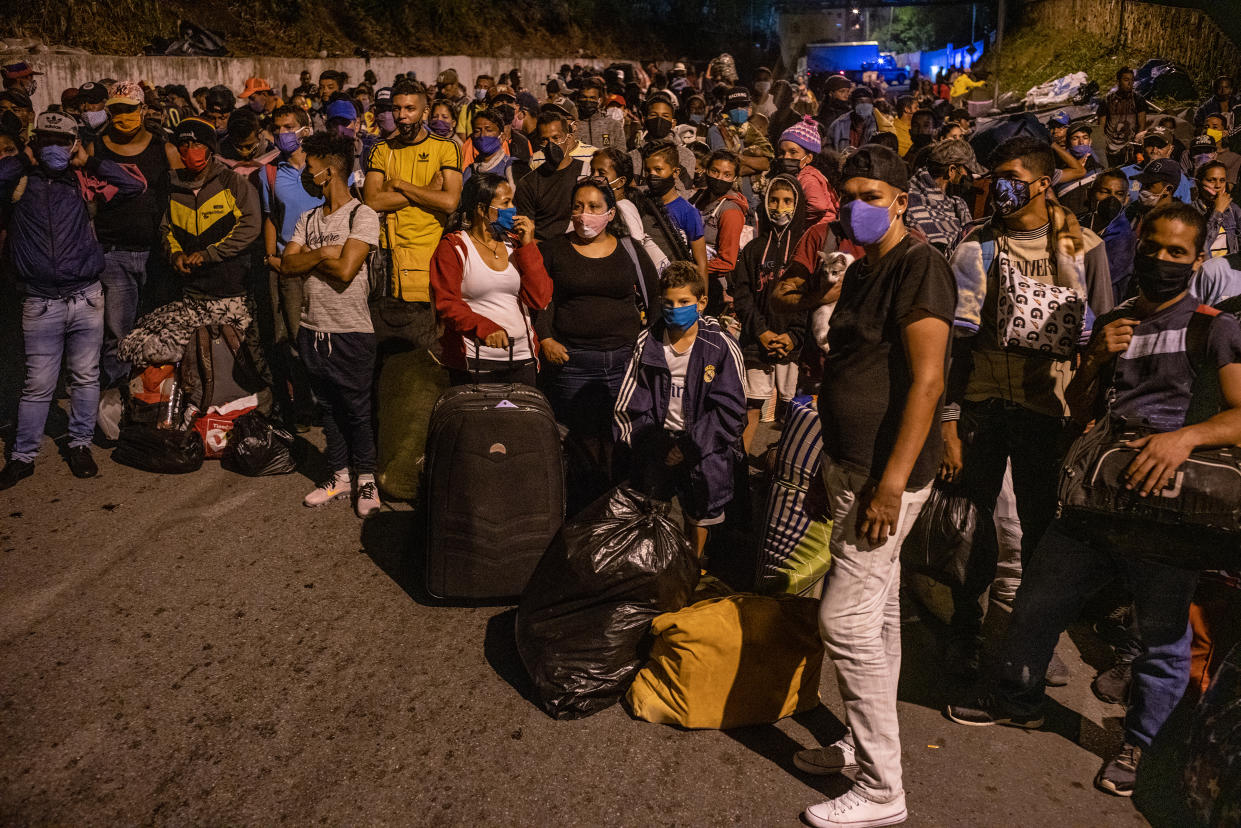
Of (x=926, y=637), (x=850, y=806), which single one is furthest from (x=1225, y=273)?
(x=850, y=806)

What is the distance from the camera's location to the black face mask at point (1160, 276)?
331 cm

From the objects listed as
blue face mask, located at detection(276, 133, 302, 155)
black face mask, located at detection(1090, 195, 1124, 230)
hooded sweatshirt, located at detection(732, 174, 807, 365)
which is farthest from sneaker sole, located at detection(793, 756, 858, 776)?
blue face mask, located at detection(276, 133, 302, 155)

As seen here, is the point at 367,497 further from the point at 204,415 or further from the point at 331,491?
the point at 204,415

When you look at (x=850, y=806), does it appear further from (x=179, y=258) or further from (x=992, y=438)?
(x=179, y=258)

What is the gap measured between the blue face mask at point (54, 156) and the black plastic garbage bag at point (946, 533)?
550 cm

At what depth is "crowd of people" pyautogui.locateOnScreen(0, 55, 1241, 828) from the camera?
3152mm

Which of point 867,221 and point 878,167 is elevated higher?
point 878,167

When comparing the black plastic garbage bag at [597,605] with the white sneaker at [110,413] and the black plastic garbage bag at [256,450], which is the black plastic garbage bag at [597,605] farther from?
the white sneaker at [110,413]

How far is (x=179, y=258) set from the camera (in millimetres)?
6945

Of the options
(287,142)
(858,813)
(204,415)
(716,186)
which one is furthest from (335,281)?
(858,813)

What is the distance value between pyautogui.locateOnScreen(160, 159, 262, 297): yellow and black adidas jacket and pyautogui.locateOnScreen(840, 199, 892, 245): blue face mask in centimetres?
527

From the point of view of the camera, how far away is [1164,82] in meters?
21.9

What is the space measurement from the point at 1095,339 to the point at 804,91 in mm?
12415

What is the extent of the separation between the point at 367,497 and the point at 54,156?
9.52ft
